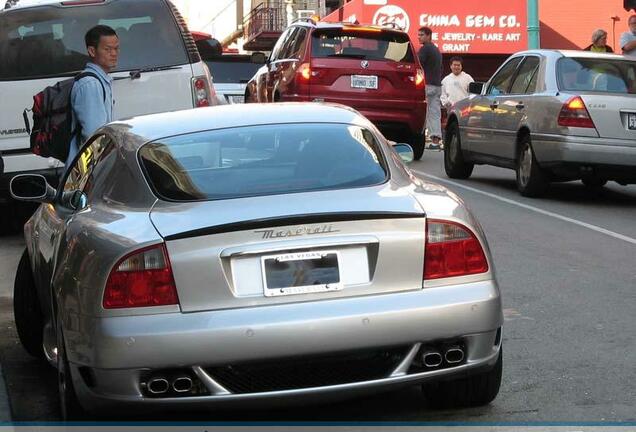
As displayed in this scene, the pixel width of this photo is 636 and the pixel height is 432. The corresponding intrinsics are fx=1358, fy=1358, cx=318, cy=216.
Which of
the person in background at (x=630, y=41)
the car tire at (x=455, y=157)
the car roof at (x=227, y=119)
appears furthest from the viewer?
the person in background at (x=630, y=41)

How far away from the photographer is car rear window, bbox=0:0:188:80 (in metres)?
11.4

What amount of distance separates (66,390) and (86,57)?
254 inches

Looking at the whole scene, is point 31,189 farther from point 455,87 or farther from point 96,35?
point 455,87

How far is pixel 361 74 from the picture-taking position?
18281mm

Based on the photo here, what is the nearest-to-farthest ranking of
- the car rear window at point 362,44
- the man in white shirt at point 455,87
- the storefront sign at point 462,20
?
the car rear window at point 362,44, the man in white shirt at point 455,87, the storefront sign at point 462,20

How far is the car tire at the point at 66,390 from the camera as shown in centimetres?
534

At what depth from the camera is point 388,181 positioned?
5641 mm

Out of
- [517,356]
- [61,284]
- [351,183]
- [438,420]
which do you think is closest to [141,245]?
[61,284]

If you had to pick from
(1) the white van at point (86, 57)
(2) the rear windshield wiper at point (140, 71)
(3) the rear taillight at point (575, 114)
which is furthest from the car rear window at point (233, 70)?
(2) the rear windshield wiper at point (140, 71)

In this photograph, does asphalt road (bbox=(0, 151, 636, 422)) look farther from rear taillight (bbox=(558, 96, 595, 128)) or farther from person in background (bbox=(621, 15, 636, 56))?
person in background (bbox=(621, 15, 636, 56))

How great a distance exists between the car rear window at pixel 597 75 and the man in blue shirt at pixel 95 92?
717 cm

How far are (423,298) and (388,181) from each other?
0.69 metres

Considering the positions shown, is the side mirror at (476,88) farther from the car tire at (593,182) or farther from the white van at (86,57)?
the white van at (86,57)

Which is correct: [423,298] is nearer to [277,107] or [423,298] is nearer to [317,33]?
[277,107]
